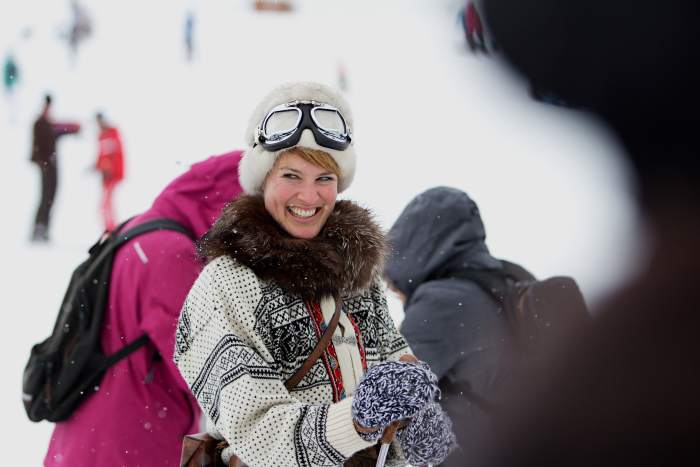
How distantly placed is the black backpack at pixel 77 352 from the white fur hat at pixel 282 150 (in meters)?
0.64

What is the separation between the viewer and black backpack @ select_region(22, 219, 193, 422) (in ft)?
9.27

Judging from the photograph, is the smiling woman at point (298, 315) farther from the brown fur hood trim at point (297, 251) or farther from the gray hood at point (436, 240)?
the gray hood at point (436, 240)

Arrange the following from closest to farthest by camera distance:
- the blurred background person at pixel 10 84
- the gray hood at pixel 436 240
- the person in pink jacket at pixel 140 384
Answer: the person in pink jacket at pixel 140 384, the gray hood at pixel 436 240, the blurred background person at pixel 10 84

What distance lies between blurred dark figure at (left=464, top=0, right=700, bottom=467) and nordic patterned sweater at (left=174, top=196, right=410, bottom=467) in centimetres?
124

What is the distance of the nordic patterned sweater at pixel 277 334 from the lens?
6.31 ft

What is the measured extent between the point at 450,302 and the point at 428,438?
1256 mm

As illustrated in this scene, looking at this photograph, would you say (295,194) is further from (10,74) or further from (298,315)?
(10,74)

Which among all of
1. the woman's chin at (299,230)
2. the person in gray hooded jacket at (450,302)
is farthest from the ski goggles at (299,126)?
the person in gray hooded jacket at (450,302)

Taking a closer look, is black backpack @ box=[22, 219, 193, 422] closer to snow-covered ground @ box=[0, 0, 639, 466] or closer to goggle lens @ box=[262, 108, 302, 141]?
goggle lens @ box=[262, 108, 302, 141]

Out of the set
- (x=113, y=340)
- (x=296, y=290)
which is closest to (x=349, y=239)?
(x=296, y=290)

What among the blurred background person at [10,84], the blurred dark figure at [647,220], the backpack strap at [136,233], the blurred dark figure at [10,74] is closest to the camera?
the blurred dark figure at [647,220]

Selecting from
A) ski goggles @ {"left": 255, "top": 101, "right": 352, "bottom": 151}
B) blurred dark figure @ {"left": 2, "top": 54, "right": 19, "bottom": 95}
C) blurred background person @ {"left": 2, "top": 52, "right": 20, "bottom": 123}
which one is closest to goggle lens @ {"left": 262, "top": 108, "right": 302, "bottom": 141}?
ski goggles @ {"left": 255, "top": 101, "right": 352, "bottom": 151}

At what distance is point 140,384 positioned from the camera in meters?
2.85

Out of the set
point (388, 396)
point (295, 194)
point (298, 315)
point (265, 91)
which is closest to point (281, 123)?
point (295, 194)
